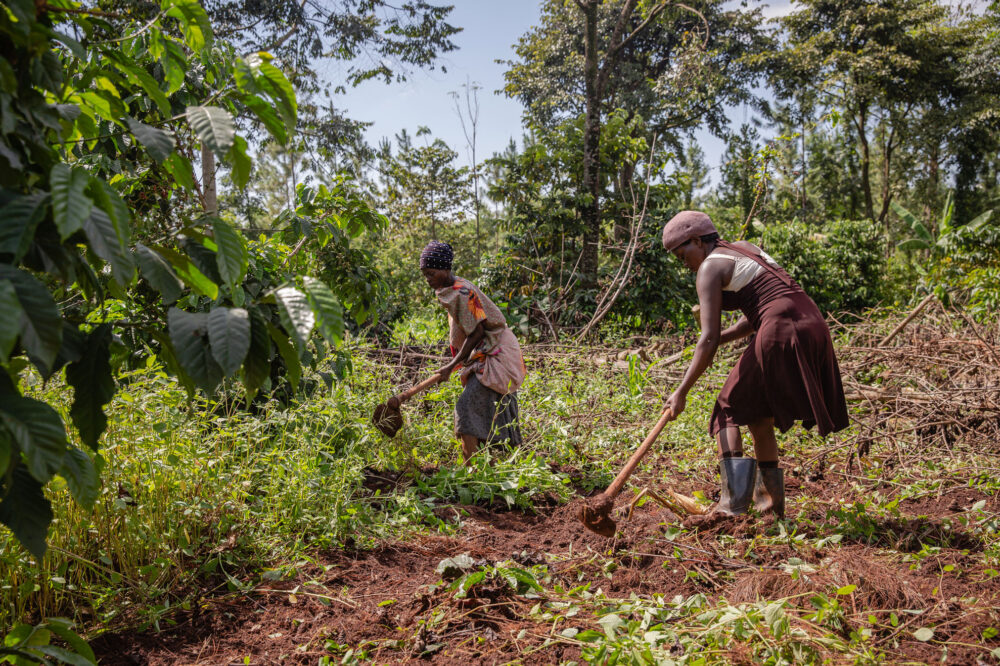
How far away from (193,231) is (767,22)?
20780 millimetres

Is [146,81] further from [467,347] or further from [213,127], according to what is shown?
[467,347]

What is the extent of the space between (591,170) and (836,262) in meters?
4.72

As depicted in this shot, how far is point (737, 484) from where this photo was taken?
3.12 meters

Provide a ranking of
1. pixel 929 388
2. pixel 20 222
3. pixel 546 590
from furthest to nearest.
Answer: pixel 929 388 < pixel 546 590 < pixel 20 222

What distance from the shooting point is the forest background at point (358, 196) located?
1.18 meters

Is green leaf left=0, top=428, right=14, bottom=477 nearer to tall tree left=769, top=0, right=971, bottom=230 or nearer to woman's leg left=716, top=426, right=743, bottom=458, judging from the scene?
woman's leg left=716, top=426, right=743, bottom=458

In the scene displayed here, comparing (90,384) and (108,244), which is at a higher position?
(108,244)

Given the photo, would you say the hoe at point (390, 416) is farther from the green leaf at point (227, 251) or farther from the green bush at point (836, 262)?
the green bush at point (836, 262)

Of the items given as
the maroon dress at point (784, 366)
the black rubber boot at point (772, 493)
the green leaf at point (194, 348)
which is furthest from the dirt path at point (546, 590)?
the green leaf at point (194, 348)

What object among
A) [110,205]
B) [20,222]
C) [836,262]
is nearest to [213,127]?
[110,205]

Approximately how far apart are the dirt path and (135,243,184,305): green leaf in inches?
54.6

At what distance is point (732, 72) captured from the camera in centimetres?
1898

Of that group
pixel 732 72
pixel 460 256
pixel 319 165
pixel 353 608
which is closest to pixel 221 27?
pixel 319 165

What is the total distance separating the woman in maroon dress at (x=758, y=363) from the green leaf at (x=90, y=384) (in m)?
2.45
